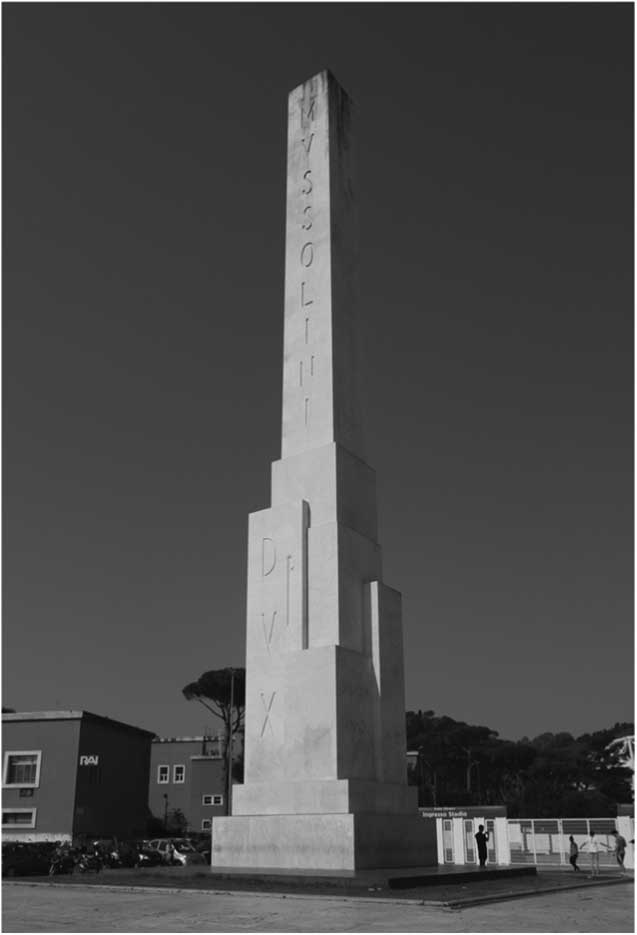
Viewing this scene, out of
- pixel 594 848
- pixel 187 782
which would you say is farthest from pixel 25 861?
pixel 187 782

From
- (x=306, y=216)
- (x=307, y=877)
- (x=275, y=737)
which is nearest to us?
(x=307, y=877)

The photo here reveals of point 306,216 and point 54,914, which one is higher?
point 306,216

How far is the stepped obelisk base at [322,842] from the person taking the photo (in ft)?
48.6

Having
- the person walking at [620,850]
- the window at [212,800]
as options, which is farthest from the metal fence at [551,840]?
the window at [212,800]

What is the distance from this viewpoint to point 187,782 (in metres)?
60.8

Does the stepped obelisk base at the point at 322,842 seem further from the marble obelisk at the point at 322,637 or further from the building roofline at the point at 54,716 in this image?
the building roofline at the point at 54,716

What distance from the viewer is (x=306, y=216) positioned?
69.9 feet

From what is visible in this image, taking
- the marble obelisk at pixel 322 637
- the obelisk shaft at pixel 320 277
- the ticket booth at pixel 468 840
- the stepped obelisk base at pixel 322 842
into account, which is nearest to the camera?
the stepped obelisk base at pixel 322 842

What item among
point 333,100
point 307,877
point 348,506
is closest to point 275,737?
point 307,877

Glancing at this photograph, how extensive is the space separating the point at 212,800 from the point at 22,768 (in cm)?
1593

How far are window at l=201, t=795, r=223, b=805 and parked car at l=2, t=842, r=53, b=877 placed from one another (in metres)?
29.5

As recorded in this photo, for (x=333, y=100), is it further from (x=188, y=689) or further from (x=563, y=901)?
(x=188, y=689)

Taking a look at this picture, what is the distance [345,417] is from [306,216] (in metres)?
5.45

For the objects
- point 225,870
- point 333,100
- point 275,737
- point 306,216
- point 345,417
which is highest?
point 333,100
